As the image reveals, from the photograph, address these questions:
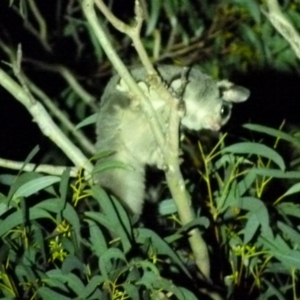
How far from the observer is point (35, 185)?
2.92 meters

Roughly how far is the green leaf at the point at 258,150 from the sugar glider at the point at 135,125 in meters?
0.37

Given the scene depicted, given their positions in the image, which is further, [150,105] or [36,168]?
[36,168]

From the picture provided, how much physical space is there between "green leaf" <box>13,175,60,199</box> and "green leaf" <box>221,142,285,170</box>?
49 centimetres

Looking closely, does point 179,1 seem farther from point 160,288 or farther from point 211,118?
point 160,288

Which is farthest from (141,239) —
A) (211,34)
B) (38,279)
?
(211,34)

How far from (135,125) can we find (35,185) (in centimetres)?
61

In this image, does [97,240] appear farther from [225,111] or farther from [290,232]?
[225,111]

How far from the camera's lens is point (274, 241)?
2975mm

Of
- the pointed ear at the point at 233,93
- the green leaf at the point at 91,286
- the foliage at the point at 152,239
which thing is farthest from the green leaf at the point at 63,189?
the pointed ear at the point at 233,93

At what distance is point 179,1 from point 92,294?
1806 millimetres

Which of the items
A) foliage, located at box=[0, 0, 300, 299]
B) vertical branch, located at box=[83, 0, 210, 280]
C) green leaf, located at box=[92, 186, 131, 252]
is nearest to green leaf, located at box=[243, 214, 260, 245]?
foliage, located at box=[0, 0, 300, 299]

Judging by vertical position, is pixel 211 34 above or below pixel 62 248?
below

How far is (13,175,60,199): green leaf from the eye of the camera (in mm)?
2928

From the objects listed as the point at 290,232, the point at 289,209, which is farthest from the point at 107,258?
the point at 289,209
